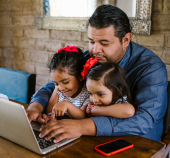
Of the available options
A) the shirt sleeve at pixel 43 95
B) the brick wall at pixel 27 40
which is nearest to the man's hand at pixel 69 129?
the shirt sleeve at pixel 43 95

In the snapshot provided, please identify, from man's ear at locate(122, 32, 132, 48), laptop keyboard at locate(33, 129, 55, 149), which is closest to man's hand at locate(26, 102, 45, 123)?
laptop keyboard at locate(33, 129, 55, 149)

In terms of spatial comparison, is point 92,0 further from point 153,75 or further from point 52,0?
point 153,75

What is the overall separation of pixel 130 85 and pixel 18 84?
886mm

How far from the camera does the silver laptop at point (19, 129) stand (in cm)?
76

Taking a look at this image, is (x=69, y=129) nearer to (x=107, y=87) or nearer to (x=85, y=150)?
(x=85, y=150)

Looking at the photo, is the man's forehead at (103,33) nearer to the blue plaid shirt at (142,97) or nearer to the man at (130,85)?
the man at (130,85)

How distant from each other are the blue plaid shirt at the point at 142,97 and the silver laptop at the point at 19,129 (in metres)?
0.22

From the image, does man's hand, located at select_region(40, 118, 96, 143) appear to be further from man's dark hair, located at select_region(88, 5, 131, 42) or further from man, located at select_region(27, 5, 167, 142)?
man's dark hair, located at select_region(88, 5, 131, 42)

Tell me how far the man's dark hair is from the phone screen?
66cm

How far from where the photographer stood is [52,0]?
2502 millimetres

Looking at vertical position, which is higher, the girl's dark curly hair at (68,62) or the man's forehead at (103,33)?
the man's forehead at (103,33)

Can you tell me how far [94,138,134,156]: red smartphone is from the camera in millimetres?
810

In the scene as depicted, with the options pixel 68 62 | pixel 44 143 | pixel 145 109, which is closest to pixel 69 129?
pixel 44 143

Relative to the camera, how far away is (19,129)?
81 centimetres
